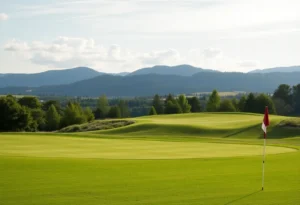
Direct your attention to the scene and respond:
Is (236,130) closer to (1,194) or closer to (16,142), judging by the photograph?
(16,142)

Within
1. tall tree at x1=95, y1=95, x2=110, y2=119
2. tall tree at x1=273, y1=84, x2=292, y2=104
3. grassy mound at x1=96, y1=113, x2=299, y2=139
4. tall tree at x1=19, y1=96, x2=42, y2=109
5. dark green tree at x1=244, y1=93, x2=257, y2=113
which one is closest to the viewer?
grassy mound at x1=96, y1=113, x2=299, y2=139

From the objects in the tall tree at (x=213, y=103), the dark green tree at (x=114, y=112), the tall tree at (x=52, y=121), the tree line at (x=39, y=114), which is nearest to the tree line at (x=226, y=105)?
the tall tree at (x=213, y=103)

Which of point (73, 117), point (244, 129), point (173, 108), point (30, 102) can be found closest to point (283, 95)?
point (173, 108)

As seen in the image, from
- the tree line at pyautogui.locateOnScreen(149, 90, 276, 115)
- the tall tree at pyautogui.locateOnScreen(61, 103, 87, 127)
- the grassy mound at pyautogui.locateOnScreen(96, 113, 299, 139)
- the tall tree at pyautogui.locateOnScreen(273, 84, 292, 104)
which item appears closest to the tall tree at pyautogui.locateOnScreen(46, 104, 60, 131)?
the tall tree at pyautogui.locateOnScreen(61, 103, 87, 127)

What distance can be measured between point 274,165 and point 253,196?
7.83 m

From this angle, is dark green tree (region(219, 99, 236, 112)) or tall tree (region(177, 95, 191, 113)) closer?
dark green tree (region(219, 99, 236, 112))

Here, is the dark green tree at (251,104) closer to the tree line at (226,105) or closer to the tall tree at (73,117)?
the tree line at (226,105)

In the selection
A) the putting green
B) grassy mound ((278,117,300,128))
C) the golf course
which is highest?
grassy mound ((278,117,300,128))

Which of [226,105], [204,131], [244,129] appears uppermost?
[226,105]

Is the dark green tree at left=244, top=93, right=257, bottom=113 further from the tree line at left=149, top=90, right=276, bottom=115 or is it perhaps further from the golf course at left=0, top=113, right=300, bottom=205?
the golf course at left=0, top=113, right=300, bottom=205

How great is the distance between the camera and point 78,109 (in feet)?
340

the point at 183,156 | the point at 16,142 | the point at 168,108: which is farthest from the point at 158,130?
the point at 168,108

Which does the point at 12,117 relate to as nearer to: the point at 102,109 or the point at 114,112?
the point at 114,112

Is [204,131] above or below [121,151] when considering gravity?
below
